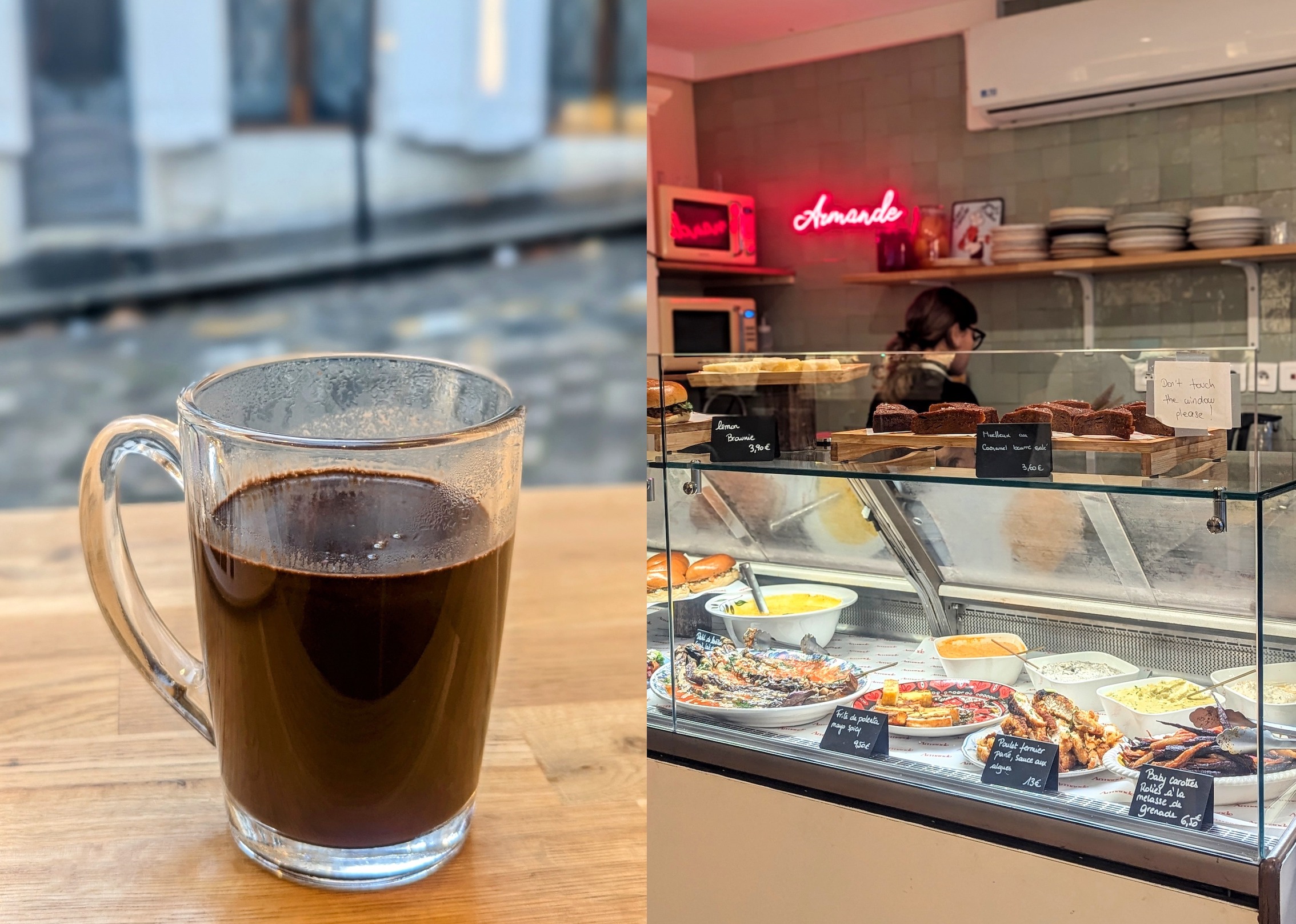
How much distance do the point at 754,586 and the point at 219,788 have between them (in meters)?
1.18

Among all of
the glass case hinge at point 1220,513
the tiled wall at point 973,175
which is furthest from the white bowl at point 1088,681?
the tiled wall at point 973,175

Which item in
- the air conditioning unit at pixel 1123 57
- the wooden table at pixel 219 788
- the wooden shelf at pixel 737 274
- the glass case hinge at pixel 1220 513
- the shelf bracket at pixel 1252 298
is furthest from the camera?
the wooden shelf at pixel 737 274

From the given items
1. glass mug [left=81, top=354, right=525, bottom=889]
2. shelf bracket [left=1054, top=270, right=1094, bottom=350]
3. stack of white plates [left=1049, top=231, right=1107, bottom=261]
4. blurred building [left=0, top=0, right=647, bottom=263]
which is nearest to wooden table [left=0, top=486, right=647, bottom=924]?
glass mug [left=81, top=354, right=525, bottom=889]

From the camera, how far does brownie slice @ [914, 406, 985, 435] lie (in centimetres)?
148

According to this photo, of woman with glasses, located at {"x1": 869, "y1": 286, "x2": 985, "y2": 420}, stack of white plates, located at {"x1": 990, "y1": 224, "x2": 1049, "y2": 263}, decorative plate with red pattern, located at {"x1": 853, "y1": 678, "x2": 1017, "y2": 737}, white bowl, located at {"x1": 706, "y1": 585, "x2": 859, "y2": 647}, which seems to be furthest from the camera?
stack of white plates, located at {"x1": 990, "y1": 224, "x2": 1049, "y2": 263}

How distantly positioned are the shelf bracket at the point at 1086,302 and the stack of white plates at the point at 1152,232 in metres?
0.22

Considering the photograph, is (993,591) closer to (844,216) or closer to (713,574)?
(713,574)

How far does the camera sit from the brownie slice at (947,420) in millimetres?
1479

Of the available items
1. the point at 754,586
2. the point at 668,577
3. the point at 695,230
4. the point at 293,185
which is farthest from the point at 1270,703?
the point at 293,185

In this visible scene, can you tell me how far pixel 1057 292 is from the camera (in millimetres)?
3439

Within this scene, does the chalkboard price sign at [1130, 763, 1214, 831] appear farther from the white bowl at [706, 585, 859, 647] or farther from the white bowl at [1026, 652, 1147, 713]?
the white bowl at [706, 585, 859, 647]

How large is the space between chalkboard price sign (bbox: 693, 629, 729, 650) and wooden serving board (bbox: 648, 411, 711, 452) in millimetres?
263

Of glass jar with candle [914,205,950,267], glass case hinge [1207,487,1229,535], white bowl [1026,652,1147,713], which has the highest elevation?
glass jar with candle [914,205,950,267]

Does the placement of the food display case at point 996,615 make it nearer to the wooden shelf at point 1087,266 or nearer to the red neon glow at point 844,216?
the wooden shelf at point 1087,266
